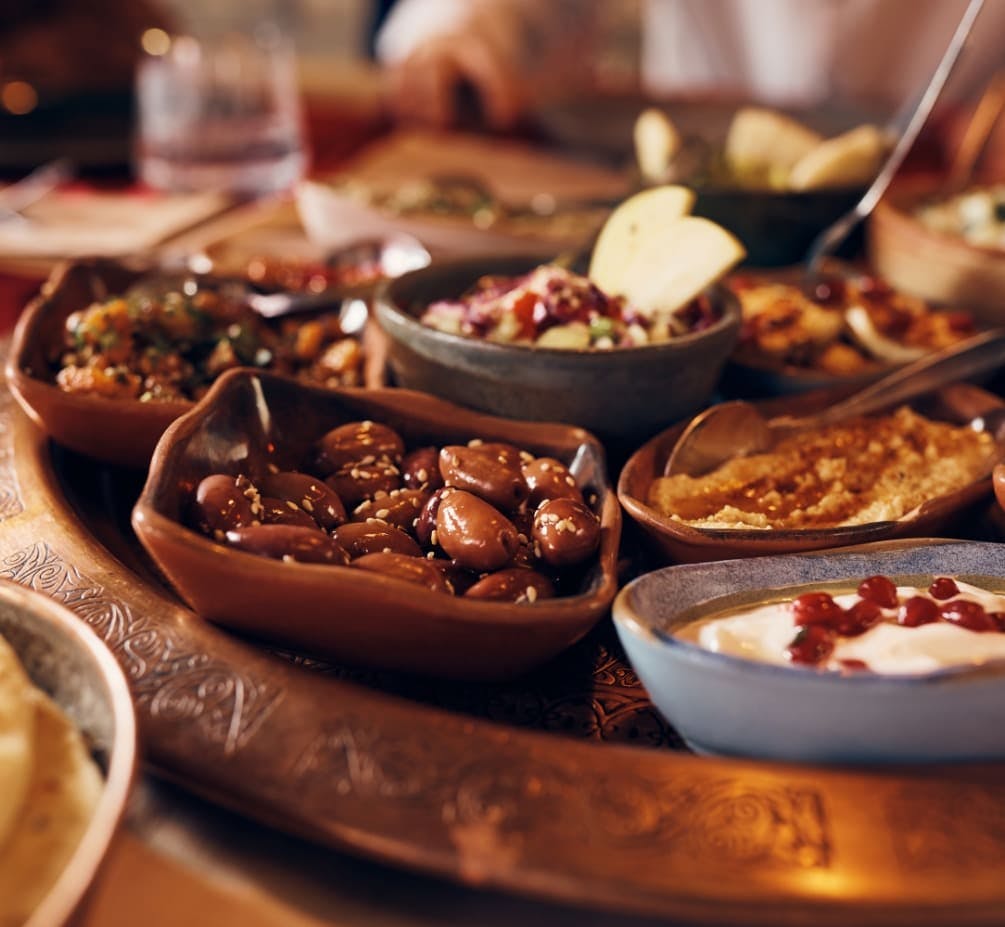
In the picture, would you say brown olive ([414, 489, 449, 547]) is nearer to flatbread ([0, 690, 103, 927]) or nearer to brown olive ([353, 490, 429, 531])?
brown olive ([353, 490, 429, 531])

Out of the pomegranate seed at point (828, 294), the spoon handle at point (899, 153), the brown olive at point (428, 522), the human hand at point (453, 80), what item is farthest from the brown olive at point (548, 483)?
the human hand at point (453, 80)

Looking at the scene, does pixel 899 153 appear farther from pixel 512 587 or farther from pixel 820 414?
pixel 512 587

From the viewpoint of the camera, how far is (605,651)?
50.7 inches

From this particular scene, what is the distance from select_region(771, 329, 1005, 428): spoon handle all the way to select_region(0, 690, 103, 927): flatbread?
1.13 m

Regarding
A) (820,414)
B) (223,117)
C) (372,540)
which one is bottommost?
(820,414)

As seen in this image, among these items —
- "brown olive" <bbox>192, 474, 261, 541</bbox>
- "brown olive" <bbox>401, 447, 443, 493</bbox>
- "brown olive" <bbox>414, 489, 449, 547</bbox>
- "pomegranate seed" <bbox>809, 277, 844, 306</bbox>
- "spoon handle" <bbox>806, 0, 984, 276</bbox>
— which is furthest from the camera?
"pomegranate seed" <bbox>809, 277, 844, 306</bbox>

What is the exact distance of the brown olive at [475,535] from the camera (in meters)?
1.19

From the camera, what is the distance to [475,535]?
120 cm

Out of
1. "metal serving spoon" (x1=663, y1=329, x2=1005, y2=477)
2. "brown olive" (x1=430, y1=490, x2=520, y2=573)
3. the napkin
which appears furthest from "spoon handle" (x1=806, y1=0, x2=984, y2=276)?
the napkin

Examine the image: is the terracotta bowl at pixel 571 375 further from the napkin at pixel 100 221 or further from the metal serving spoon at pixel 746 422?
the napkin at pixel 100 221

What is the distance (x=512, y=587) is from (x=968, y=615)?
48 cm

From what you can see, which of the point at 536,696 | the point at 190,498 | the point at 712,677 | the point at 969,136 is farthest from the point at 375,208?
the point at 969,136

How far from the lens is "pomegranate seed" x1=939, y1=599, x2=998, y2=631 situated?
107cm

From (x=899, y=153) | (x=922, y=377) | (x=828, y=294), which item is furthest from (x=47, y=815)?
(x=899, y=153)
